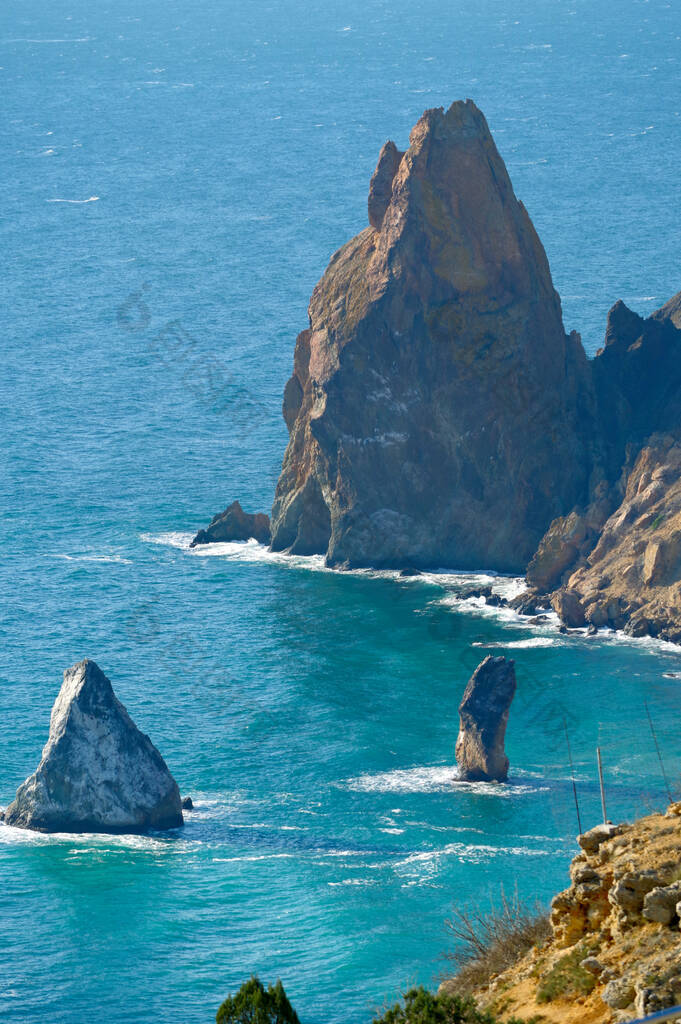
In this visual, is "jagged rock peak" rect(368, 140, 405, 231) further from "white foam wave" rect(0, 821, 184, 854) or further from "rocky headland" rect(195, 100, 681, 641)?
"white foam wave" rect(0, 821, 184, 854)

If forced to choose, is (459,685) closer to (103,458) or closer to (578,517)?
(578,517)

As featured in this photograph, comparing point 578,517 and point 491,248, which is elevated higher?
point 491,248

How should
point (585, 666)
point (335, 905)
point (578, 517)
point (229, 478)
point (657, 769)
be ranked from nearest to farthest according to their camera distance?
point (335, 905) → point (657, 769) → point (585, 666) → point (578, 517) → point (229, 478)

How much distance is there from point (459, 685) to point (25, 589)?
132 feet

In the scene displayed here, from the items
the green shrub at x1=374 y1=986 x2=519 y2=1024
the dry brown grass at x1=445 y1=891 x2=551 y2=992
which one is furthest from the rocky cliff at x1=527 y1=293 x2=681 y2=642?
the green shrub at x1=374 y1=986 x2=519 y2=1024

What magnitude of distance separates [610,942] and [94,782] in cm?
7352

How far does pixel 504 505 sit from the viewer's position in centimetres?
15588

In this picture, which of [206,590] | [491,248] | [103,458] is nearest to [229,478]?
[103,458]

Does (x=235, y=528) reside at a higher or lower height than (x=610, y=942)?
higher

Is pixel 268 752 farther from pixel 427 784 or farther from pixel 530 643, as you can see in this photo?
pixel 530 643

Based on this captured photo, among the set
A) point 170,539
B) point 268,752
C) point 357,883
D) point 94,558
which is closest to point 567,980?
point 357,883

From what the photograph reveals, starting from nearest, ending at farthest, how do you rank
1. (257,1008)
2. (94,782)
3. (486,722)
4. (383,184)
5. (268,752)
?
(257,1008)
(94,782)
(486,722)
(268,752)
(383,184)

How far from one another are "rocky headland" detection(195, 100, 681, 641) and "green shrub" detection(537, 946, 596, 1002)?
4165 inches

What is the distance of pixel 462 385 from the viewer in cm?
15638
